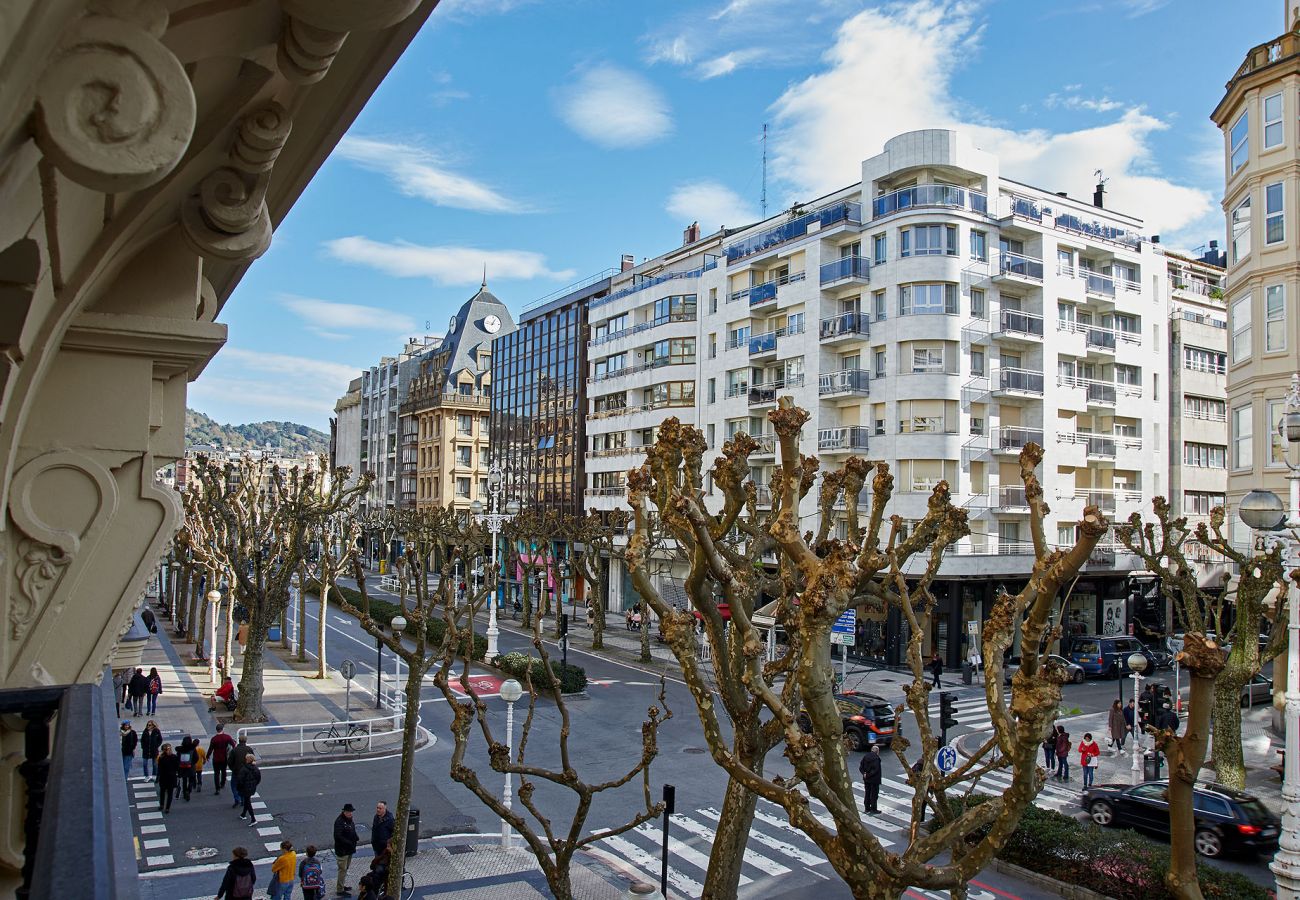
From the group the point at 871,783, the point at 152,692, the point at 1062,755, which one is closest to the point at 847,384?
the point at 1062,755

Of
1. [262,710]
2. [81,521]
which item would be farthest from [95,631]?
[262,710]

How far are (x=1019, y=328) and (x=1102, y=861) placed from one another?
94.4ft

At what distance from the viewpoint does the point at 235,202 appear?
3506 millimetres

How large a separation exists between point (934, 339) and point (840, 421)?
221 inches

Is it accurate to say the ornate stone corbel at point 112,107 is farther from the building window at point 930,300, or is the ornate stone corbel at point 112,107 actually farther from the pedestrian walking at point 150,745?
the building window at point 930,300

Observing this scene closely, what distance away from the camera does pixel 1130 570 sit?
149 ft

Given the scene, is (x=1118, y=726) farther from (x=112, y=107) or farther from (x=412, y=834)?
(x=112, y=107)

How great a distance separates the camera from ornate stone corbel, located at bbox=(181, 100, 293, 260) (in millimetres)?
3314

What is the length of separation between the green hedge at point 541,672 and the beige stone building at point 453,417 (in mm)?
47628

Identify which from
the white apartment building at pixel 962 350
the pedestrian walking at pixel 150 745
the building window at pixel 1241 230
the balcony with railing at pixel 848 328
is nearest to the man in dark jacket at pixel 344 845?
the pedestrian walking at pixel 150 745

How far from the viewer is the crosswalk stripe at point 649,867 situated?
50.3 ft

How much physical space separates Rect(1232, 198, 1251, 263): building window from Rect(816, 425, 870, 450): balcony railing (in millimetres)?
16281

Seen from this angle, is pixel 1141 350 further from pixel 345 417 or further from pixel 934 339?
pixel 345 417

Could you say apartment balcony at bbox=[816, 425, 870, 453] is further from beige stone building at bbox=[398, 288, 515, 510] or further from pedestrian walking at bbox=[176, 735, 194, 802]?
beige stone building at bbox=[398, 288, 515, 510]
